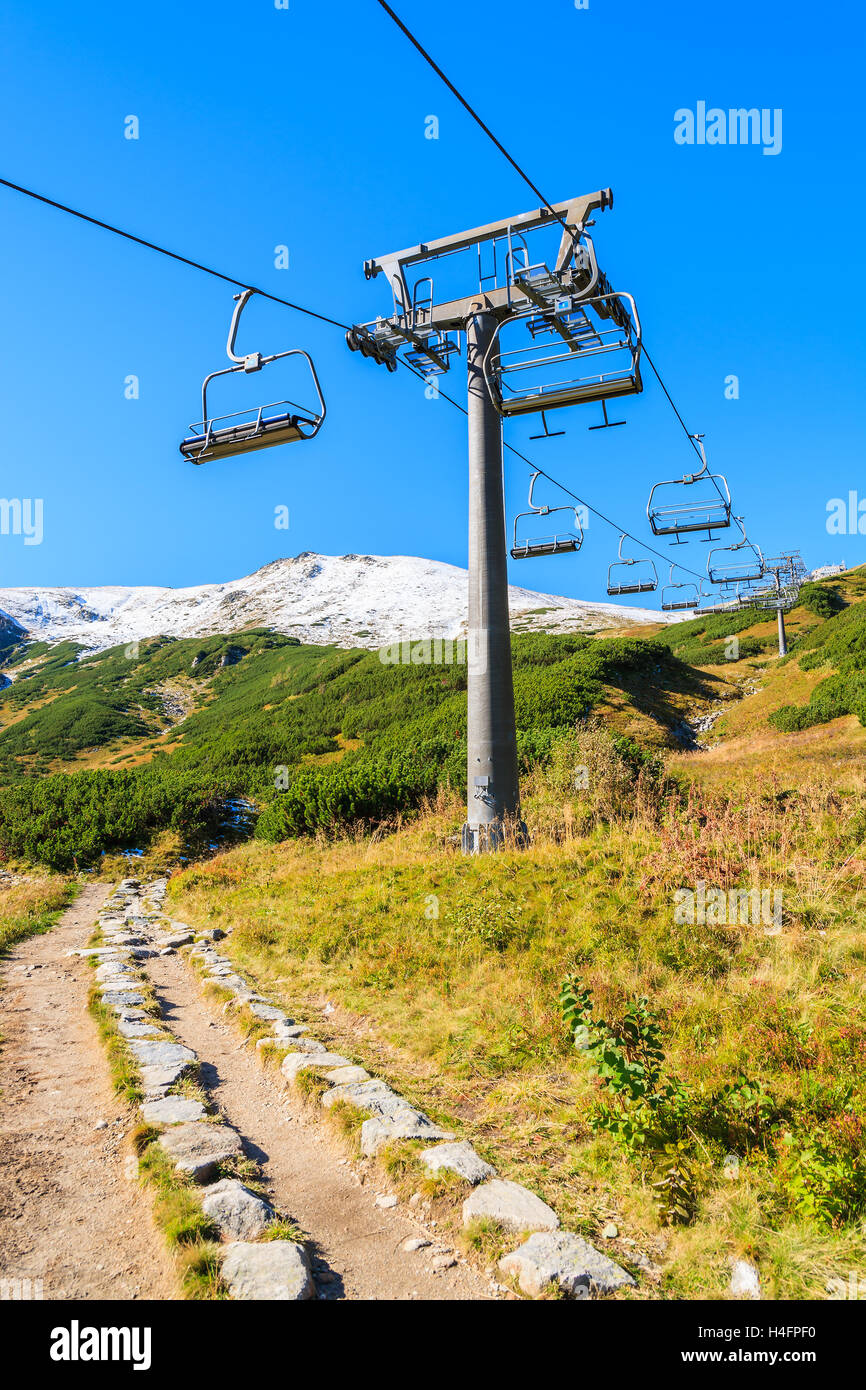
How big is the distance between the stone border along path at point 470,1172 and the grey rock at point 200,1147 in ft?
2.55

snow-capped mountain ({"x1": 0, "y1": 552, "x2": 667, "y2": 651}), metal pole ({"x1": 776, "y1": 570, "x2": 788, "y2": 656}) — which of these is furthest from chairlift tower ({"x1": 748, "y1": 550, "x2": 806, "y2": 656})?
snow-capped mountain ({"x1": 0, "y1": 552, "x2": 667, "y2": 651})

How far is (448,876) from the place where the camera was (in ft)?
32.1

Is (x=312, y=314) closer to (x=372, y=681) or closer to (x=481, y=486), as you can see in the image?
(x=481, y=486)

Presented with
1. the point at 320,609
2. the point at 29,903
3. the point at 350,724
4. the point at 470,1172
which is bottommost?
the point at 29,903

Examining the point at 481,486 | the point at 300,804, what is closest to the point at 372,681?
the point at 300,804

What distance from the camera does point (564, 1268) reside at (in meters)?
3.27

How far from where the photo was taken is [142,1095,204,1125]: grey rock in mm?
4773

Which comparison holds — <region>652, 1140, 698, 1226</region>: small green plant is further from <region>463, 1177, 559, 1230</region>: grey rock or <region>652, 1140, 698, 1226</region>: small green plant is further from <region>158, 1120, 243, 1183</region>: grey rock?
<region>158, 1120, 243, 1183</region>: grey rock

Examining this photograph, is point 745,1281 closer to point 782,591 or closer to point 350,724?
point 350,724

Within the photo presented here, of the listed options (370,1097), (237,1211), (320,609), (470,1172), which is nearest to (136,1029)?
(370,1097)

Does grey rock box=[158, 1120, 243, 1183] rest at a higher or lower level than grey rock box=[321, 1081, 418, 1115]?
higher

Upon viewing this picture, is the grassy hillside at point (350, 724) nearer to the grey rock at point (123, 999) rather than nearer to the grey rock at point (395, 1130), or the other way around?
the grey rock at point (123, 999)

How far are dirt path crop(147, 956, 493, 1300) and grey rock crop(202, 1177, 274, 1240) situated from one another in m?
0.23

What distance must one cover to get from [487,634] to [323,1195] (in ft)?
26.6
